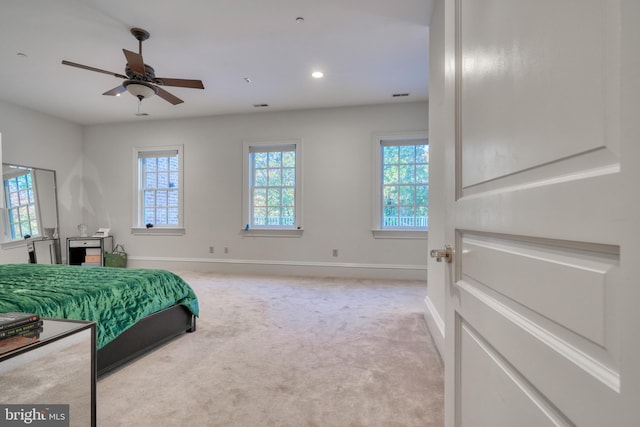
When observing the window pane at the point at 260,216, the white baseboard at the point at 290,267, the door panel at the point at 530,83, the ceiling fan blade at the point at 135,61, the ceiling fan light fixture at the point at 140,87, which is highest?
the ceiling fan blade at the point at 135,61

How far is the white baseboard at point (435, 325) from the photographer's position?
2261mm

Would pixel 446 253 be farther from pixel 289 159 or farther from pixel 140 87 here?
pixel 289 159

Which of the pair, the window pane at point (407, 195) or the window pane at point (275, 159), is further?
the window pane at point (275, 159)

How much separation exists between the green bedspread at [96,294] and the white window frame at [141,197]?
9.50ft

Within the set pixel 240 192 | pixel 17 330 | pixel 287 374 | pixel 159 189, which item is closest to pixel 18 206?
pixel 159 189

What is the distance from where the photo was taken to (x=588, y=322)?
0.45 metres

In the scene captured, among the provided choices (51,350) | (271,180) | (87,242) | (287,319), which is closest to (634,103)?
(51,350)

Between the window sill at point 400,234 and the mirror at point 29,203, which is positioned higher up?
the mirror at point 29,203

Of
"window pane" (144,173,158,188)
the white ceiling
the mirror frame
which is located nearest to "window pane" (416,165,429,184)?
the white ceiling

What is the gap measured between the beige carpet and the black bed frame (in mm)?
66

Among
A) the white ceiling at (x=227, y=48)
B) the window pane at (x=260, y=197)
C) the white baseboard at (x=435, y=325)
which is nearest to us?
the white baseboard at (x=435, y=325)

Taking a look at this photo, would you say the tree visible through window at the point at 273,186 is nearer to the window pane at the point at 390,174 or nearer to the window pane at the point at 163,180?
the window pane at the point at 390,174

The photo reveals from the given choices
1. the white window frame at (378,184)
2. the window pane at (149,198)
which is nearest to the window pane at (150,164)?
the window pane at (149,198)

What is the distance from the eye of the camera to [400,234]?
16.3 ft
